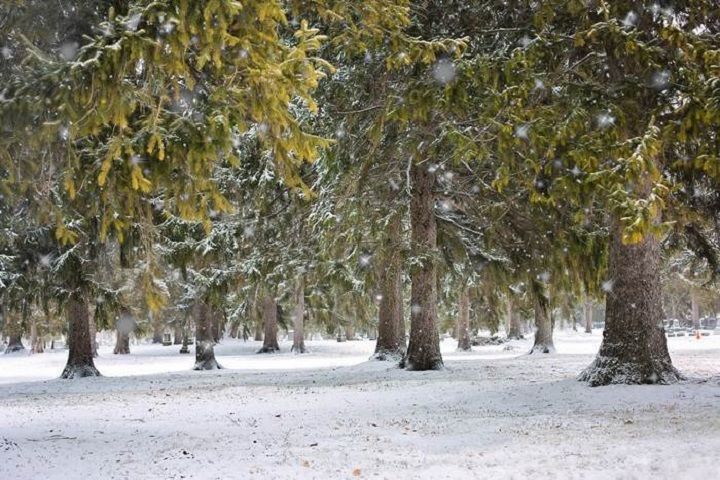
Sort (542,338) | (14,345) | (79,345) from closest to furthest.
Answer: (79,345) < (542,338) < (14,345)

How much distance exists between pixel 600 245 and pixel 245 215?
31.2 ft

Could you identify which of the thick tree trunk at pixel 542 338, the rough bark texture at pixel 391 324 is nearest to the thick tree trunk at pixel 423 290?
the rough bark texture at pixel 391 324

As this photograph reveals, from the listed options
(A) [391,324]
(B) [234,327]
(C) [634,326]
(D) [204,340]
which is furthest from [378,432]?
(B) [234,327]

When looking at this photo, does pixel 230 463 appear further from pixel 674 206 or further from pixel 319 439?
pixel 674 206

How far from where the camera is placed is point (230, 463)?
20.6 ft

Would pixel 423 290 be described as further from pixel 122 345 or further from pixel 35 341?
pixel 35 341

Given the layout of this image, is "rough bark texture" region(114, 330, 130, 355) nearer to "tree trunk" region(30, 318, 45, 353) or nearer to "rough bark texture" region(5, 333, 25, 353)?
"tree trunk" region(30, 318, 45, 353)

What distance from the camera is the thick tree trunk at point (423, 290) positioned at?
1534cm

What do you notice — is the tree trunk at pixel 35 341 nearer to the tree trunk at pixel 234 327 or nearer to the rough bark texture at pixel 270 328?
the tree trunk at pixel 234 327

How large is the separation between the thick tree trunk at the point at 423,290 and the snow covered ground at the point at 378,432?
2152 mm

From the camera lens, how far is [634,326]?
1056 centimetres

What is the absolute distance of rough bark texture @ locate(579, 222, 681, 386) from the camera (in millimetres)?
10406

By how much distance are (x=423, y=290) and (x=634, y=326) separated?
5736mm

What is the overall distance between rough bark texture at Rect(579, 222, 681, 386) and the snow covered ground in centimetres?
45
